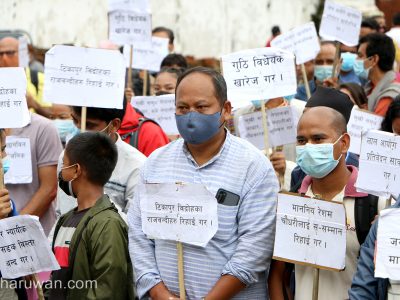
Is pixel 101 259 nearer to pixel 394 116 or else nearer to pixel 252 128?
pixel 394 116

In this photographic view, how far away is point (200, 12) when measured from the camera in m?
18.0

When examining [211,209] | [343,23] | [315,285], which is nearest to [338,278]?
[315,285]

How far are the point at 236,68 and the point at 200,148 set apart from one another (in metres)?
1.34

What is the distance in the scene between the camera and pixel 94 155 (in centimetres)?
627

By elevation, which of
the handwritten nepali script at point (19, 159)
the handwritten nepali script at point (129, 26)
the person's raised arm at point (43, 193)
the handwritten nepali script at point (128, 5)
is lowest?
the person's raised arm at point (43, 193)

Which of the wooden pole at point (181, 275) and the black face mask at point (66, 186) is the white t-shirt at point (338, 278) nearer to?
the wooden pole at point (181, 275)

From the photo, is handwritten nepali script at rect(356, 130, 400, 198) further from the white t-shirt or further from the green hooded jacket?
the green hooded jacket

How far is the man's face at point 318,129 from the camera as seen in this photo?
19.5 ft

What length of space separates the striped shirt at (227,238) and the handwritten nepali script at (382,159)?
0.55 metres

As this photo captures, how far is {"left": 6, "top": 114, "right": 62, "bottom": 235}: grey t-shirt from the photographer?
25.4 ft

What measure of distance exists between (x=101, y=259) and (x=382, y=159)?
1581 millimetres

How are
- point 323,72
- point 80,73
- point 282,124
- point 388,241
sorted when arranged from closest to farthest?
point 388,241 → point 80,73 → point 282,124 → point 323,72

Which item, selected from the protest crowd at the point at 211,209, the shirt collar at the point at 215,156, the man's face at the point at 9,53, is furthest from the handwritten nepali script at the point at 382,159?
the man's face at the point at 9,53

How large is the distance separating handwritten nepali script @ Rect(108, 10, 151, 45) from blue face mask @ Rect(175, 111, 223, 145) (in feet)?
16.0
